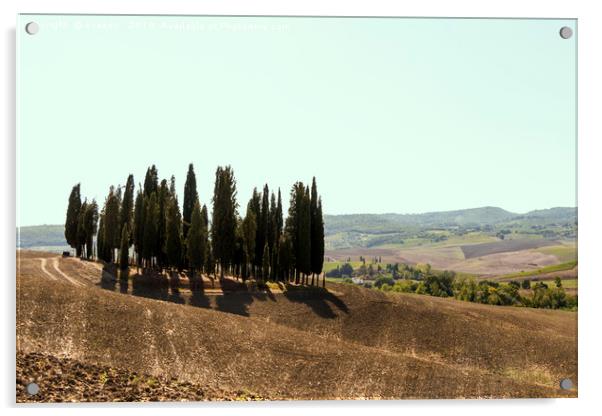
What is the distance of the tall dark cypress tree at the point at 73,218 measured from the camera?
912 inches

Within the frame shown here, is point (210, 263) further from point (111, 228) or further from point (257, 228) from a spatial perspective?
point (111, 228)

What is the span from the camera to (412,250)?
4284cm

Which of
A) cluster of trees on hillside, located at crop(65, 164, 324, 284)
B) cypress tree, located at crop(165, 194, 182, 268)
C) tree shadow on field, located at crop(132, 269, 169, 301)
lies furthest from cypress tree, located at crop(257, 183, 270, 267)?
tree shadow on field, located at crop(132, 269, 169, 301)

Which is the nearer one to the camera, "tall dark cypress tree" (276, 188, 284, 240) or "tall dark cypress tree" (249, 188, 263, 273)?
"tall dark cypress tree" (249, 188, 263, 273)

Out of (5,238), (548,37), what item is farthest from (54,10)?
(548,37)

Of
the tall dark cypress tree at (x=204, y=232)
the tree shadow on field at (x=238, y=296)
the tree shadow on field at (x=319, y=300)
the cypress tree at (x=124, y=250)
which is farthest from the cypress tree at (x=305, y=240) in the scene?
the cypress tree at (x=124, y=250)

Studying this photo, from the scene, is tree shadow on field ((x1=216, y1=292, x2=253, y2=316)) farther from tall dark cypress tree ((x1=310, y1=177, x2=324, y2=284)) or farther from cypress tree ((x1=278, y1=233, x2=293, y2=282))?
tall dark cypress tree ((x1=310, y1=177, x2=324, y2=284))

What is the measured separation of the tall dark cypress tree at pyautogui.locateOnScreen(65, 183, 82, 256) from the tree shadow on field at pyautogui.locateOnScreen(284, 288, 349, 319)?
1008 cm

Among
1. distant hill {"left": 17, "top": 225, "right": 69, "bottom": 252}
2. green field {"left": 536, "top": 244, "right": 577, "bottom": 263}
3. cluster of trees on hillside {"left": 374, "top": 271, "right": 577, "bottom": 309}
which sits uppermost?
distant hill {"left": 17, "top": 225, "right": 69, "bottom": 252}

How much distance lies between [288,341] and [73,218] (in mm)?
11161

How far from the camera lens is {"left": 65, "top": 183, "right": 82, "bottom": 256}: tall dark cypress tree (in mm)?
23156

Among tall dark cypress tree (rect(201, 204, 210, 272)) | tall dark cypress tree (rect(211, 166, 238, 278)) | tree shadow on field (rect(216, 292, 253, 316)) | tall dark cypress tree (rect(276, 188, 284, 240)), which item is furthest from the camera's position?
tall dark cypress tree (rect(201, 204, 210, 272))

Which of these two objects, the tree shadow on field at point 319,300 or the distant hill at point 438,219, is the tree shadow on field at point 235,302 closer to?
the tree shadow on field at point 319,300
